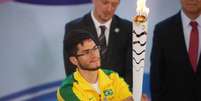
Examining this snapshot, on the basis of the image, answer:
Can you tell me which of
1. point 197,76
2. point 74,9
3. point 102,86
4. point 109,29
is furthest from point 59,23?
point 197,76

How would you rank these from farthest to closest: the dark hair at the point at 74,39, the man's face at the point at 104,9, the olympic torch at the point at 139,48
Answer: the man's face at the point at 104,9, the dark hair at the point at 74,39, the olympic torch at the point at 139,48

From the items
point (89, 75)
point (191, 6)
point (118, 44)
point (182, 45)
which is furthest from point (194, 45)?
point (89, 75)

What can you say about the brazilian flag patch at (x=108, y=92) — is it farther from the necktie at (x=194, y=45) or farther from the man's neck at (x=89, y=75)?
the necktie at (x=194, y=45)

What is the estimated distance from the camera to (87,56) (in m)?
1.22

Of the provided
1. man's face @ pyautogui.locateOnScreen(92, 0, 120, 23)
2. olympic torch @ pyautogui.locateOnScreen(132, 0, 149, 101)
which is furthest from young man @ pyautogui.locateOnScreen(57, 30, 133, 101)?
olympic torch @ pyautogui.locateOnScreen(132, 0, 149, 101)

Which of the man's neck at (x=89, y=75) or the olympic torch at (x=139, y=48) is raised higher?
the olympic torch at (x=139, y=48)

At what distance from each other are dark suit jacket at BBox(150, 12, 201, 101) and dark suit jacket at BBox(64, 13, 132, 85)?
11 cm

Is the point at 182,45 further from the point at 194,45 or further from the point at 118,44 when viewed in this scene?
the point at 118,44

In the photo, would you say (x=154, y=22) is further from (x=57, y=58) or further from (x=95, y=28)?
(x=57, y=58)

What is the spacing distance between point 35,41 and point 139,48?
585 mm

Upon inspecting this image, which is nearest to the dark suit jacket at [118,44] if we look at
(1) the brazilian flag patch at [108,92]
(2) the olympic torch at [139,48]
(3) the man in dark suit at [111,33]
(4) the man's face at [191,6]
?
(3) the man in dark suit at [111,33]

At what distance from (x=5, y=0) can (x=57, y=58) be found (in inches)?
10.6

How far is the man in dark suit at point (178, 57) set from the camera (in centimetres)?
140

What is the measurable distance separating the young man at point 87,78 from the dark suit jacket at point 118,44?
0.06 meters
